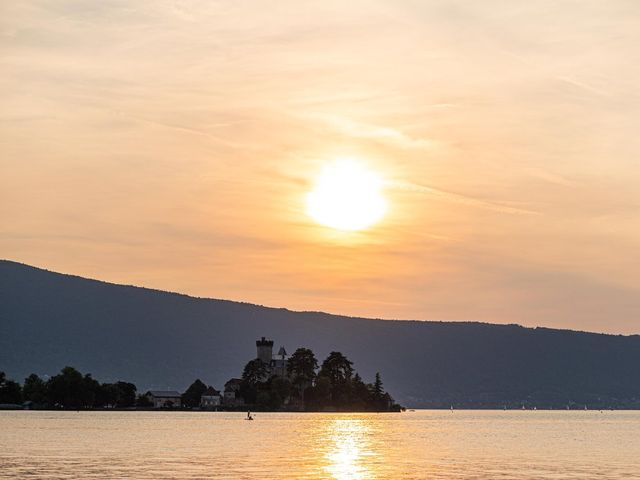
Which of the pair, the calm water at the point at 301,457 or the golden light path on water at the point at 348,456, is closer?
the calm water at the point at 301,457

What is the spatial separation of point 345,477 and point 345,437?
259 ft

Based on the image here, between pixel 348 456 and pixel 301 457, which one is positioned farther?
pixel 348 456

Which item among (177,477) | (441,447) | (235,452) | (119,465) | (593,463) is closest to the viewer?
(177,477)

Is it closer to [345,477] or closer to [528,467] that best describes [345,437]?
[528,467]

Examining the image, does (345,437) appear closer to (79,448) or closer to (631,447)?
(631,447)

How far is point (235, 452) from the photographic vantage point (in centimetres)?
12800

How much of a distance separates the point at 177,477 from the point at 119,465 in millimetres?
14149

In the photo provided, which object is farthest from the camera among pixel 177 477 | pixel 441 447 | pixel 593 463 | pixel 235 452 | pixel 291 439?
pixel 291 439

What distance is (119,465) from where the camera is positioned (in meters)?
105

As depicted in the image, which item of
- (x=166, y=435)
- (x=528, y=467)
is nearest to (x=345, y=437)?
(x=166, y=435)

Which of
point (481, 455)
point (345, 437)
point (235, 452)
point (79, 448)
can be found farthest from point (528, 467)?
point (345, 437)

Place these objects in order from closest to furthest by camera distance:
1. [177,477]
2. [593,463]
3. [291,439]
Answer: [177,477] → [593,463] → [291,439]

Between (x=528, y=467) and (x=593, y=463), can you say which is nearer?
(x=528, y=467)

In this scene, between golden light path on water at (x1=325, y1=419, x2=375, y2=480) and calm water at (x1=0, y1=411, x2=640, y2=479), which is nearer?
calm water at (x1=0, y1=411, x2=640, y2=479)
